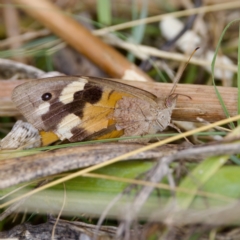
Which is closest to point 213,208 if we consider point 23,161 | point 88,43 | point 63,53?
point 23,161

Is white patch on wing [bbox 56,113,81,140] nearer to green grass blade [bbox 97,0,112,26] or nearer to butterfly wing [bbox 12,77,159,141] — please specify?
butterfly wing [bbox 12,77,159,141]

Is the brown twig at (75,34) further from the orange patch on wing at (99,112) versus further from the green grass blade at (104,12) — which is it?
the orange patch on wing at (99,112)

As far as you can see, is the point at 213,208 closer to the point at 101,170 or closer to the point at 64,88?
the point at 101,170

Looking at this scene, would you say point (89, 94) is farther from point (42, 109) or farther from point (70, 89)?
point (42, 109)

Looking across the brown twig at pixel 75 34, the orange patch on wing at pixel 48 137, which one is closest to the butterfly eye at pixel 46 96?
the orange patch on wing at pixel 48 137

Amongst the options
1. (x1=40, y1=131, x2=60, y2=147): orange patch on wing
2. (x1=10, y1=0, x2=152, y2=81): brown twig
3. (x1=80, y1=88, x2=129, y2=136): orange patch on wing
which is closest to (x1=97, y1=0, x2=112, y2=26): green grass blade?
(x1=10, y1=0, x2=152, y2=81): brown twig

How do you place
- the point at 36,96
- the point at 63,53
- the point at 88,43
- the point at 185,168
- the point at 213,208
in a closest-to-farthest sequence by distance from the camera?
the point at 213,208 < the point at 185,168 < the point at 36,96 < the point at 88,43 < the point at 63,53

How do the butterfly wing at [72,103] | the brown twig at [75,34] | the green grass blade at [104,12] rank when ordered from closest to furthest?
the butterfly wing at [72,103] → the brown twig at [75,34] → the green grass blade at [104,12]
